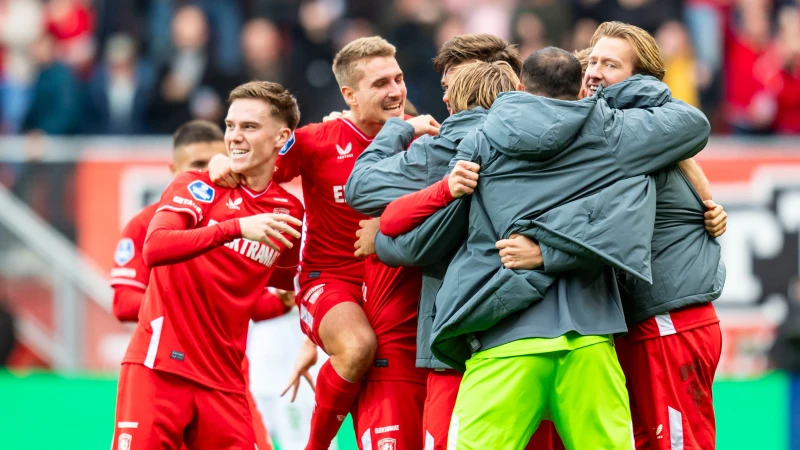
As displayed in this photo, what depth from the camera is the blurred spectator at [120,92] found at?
13164 millimetres

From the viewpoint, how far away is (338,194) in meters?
6.54

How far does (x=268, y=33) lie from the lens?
1338cm

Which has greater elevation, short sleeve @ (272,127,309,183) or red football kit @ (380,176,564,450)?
short sleeve @ (272,127,309,183)

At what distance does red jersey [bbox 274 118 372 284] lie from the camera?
21.4ft

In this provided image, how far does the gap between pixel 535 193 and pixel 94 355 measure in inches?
301

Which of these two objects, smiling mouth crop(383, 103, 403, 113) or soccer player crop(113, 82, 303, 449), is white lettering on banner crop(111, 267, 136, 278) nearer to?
soccer player crop(113, 82, 303, 449)

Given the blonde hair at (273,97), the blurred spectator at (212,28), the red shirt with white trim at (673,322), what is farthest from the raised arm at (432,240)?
the blurred spectator at (212,28)

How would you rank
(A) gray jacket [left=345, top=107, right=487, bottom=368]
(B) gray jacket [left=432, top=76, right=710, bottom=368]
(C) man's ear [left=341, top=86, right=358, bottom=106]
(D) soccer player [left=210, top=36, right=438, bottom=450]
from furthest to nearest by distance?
(C) man's ear [left=341, top=86, right=358, bottom=106] < (D) soccer player [left=210, top=36, right=438, bottom=450] < (A) gray jacket [left=345, top=107, right=487, bottom=368] < (B) gray jacket [left=432, top=76, right=710, bottom=368]

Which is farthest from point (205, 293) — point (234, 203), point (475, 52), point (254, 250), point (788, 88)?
point (788, 88)

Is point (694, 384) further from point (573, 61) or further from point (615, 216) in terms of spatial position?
point (573, 61)

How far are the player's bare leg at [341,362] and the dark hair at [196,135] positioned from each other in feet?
6.38

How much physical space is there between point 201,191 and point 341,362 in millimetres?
1168

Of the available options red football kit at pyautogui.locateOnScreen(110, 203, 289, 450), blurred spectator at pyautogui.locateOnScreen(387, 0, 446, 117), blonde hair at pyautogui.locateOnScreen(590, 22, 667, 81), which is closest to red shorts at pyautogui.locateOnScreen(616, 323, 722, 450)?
blonde hair at pyautogui.locateOnScreen(590, 22, 667, 81)

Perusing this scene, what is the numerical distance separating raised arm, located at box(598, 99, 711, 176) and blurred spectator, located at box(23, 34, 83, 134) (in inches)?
355
